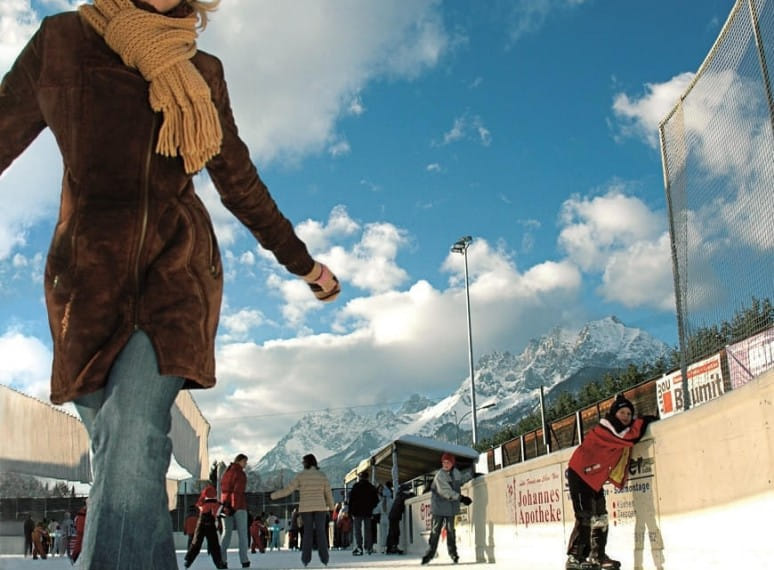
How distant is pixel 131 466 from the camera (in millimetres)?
1702

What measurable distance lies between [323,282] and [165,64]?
2.78 feet

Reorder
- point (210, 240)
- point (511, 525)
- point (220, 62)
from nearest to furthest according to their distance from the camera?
1. point (210, 240)
2. point (220, 62)
3. point (511, 525)

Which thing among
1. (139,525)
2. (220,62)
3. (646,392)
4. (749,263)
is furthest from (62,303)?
(646,392)

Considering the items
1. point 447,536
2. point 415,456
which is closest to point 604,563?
point 447,536

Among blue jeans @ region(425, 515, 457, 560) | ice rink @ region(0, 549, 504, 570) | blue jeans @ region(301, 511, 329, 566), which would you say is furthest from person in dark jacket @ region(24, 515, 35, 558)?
blue jeans @ region(425, 515, 457, 560)

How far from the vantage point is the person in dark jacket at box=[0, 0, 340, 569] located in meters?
1.73

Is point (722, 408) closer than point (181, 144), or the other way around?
point (181, 144)

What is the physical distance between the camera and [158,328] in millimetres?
1809

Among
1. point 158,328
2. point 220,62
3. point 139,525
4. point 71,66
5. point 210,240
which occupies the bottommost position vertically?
point 139,525

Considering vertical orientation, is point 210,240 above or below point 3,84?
below

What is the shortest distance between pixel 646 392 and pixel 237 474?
7.74 m

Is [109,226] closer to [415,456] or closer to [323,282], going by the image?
[323,282]

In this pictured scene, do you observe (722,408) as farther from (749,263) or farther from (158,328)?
(158,328)

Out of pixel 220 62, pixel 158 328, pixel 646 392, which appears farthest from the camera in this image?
pixel 646 392
